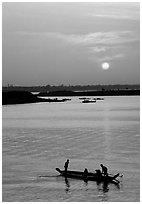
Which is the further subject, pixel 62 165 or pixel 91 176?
pixel 62 165

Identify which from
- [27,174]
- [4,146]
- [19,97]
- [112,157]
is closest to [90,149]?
[112,157]

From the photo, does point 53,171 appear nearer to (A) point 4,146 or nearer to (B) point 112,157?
(B) point 112,157

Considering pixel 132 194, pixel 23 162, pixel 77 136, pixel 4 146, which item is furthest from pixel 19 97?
pixel 132 194

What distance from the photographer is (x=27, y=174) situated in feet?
65.8

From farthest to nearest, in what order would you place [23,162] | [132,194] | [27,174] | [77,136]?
[77,136] → [23,162] → [27,174] → [132,194]

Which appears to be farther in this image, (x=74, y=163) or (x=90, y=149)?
(x=90, y=149)

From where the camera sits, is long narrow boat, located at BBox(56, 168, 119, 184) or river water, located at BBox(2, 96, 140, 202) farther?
long narrow boat, located at BBox(56, 168, 119, 184)

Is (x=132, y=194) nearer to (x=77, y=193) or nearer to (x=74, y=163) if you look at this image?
(x=77, y=193)

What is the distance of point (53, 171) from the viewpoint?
20922 millimetres

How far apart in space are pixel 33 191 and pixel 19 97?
9635cm

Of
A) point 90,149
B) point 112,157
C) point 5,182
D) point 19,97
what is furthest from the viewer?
point 19,97

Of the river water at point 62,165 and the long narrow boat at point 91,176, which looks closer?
the river water at point 62,165

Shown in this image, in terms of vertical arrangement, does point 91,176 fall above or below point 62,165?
above

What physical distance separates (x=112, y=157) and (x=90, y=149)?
11.7 feet
